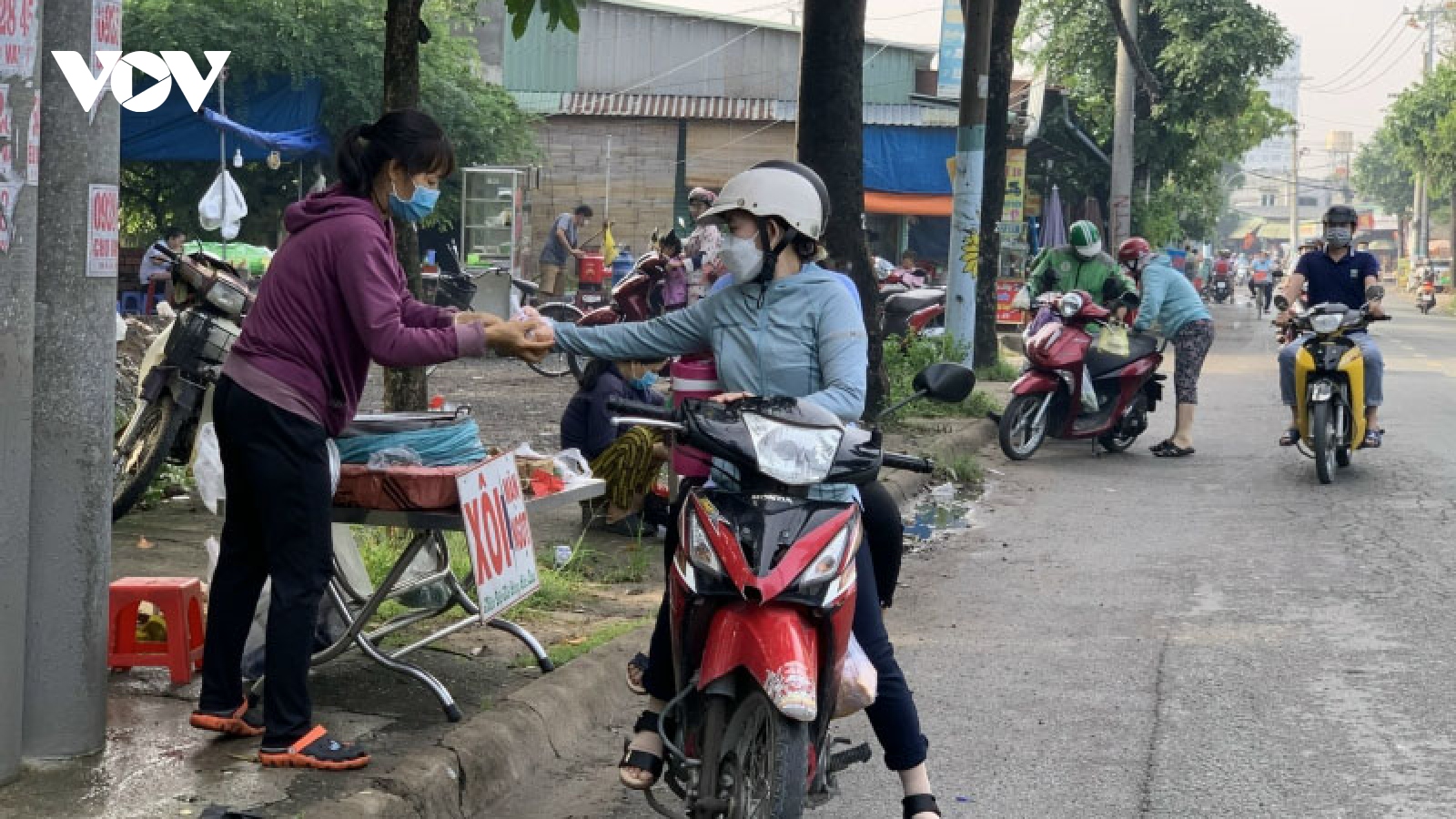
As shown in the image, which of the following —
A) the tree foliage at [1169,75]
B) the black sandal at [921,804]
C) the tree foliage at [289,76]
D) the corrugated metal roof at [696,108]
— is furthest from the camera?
the corrugated metal roof at [696,108]

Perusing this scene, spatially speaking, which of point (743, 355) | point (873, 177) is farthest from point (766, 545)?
point (873, 177)

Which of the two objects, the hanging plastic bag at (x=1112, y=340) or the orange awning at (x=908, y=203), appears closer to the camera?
the hanging plastic bag at (x=1112, y=340)

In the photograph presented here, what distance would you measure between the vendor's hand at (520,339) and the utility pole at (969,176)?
11432 millimetres

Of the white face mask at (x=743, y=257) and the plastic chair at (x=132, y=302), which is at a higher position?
the white face mask at (x=743, y=257)

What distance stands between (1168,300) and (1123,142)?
1472cm

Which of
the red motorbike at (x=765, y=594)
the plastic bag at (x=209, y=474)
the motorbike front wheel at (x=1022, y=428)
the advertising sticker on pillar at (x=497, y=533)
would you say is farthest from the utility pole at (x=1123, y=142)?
the red motorbike at (x=765, y=594)

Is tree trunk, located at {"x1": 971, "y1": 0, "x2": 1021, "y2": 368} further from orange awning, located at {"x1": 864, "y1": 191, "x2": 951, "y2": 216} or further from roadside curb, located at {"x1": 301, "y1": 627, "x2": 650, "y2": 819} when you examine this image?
orange awning, located at {"x1": 864, "y1": 191, "x2": 951, "y2": 216}

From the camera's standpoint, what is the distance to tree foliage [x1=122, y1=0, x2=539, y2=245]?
24.5 metres

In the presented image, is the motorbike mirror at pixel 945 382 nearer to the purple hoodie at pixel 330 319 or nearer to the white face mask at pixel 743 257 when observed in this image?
the white face mask at pixel 743 257

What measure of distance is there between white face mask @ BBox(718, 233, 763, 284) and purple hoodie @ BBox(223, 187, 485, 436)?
2.33 feet

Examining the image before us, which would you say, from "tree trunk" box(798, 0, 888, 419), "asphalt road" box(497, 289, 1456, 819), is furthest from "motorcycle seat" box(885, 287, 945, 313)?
"asphalt road" box(497, 289, 1456, 819)

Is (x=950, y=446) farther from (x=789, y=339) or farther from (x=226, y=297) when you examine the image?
(x=789, y=339)

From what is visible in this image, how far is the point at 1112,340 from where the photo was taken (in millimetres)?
13422

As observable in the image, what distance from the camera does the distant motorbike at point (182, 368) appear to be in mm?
8078
